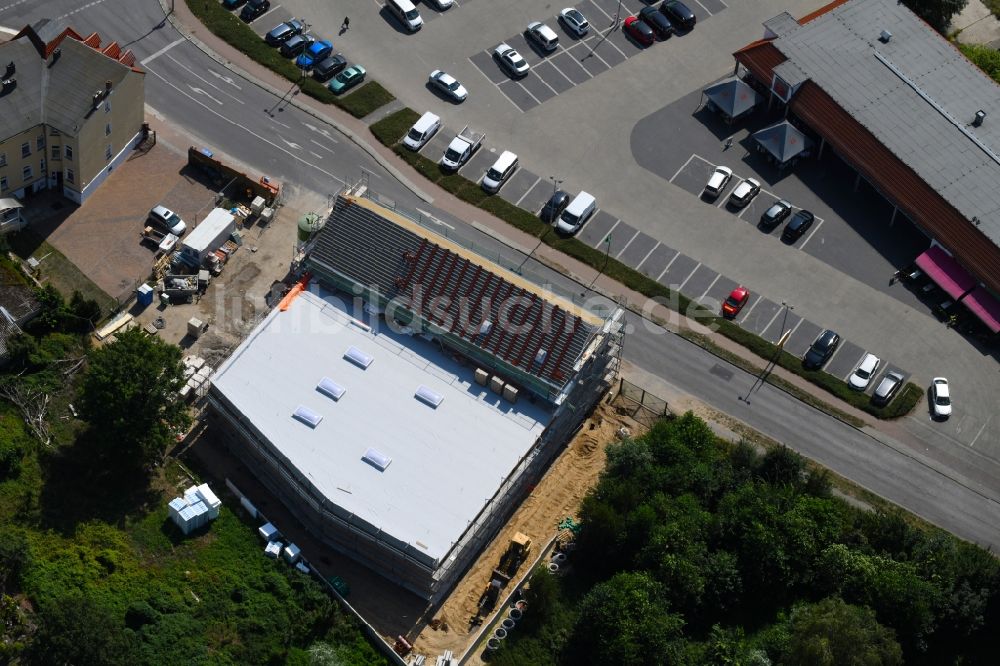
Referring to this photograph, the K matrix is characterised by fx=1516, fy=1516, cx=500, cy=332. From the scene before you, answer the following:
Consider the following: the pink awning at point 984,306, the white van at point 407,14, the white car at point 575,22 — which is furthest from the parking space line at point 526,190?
the pink awning at point 984,306

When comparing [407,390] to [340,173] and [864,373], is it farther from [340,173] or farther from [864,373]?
[864,373]

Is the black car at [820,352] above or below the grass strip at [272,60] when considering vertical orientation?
above

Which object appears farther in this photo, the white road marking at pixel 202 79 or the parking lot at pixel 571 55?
the parking lot at pixel 571 55

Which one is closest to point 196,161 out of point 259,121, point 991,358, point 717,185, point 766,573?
point 259,121

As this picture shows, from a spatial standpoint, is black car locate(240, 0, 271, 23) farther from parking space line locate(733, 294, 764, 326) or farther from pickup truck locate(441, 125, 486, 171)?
parking space line locate(733, 294, 764, 326)

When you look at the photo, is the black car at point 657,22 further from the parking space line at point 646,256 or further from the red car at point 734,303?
the red car at point 734,303

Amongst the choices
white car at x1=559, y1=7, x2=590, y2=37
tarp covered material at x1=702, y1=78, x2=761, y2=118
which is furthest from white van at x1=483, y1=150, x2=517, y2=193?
tarp covered material at x1=702, y1=78, x2=761, y2=118

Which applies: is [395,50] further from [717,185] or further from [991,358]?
[991,358]
